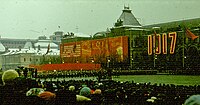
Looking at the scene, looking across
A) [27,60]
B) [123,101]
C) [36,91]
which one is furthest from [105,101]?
[27,60]

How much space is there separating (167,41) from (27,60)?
5090 cm

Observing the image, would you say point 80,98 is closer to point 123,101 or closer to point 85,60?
point 123,101

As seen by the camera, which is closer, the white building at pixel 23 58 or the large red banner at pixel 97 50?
the large red banner at pixel 97 50

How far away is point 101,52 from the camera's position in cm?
7612

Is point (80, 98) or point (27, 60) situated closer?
point (80, 98)

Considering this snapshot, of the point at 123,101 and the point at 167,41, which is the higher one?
the point at 167,41

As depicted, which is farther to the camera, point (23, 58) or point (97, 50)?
point (23, 58)

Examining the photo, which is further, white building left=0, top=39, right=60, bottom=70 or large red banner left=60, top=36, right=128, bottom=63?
white building left=0, top=39, right=60, bottom=70

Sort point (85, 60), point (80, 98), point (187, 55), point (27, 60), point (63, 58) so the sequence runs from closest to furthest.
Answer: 1. point (80, 98)
2. point (187, 55)
3. point (85, 60)
4. point (63, 58)
5. point (27, 60)

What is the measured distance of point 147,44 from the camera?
236 ft

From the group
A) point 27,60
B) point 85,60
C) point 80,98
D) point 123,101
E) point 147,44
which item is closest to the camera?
point 80,98

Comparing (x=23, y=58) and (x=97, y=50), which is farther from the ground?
(x=97, y=50)

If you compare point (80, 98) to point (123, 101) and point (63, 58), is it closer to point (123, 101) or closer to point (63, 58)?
point (123, 101)

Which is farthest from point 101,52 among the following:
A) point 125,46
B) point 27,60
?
point 27,60
